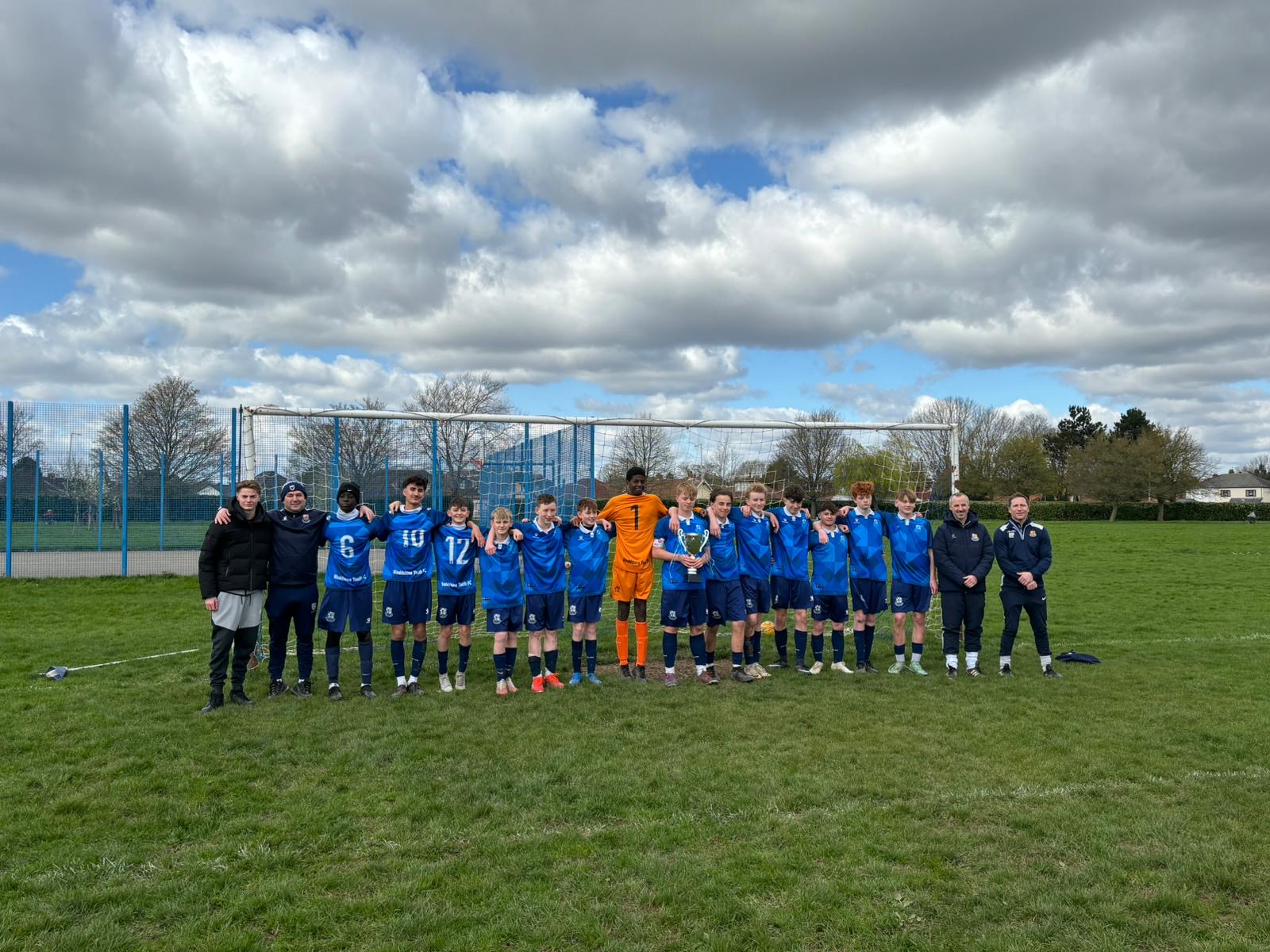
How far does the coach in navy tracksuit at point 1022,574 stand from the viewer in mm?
7816

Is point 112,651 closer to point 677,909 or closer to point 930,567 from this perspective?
point 677,909

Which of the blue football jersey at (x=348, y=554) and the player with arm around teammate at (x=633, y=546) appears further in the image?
the player with arm around teammate at (x=633, y=546)

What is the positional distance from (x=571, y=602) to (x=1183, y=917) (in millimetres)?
5287

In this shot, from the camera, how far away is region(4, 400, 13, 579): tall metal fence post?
1562cm

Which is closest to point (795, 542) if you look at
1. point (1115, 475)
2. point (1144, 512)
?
point (1115, 475)

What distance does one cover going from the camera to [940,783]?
484 cm

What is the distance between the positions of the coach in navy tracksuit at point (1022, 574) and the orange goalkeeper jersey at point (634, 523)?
3.37m

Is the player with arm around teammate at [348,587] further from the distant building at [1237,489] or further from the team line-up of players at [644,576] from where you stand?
the distant building at [1237,489]

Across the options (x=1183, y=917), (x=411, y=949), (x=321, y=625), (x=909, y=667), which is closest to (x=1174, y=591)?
(x=909, y=667)

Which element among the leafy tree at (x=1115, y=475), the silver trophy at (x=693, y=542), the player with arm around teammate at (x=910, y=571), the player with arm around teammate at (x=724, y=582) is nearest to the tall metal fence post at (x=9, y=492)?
the silver trophy at (x=693, y=542)

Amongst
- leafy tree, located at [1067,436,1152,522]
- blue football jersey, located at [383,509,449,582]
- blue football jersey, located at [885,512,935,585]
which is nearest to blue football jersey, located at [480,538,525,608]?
blue football jersey, located at [383,509,449,582]

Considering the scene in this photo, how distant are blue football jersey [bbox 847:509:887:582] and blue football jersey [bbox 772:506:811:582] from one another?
0.47 meters

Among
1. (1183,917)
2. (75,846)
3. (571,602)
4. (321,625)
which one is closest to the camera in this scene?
(1183,917)

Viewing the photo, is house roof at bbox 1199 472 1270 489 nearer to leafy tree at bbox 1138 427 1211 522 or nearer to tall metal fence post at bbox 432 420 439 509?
leafy tree at bbox 1138 427 1211 522
